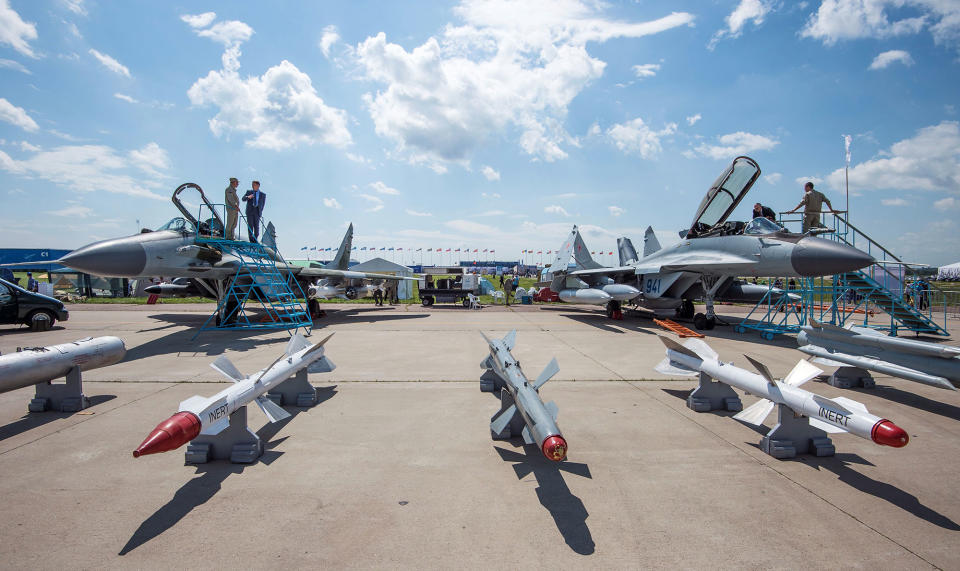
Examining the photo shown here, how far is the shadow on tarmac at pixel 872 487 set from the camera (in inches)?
132

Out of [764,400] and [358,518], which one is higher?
[764,400]

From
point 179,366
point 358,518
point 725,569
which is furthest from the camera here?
point 179,366

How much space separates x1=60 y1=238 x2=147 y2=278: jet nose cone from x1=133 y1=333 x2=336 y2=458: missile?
7136 mm

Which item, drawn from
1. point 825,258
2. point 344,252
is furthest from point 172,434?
point 344,252

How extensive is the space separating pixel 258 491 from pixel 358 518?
1.09m

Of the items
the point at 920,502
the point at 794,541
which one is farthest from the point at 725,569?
the point at 920,502

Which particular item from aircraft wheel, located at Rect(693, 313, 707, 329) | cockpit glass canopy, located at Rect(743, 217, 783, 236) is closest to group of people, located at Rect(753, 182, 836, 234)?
cockpit glass canopy, located at Rect(743, 217, 783, 236)

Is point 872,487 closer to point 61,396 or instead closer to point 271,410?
point 271,410

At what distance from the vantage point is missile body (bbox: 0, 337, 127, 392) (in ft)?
16.5

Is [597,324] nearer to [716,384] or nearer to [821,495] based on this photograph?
[716,384]

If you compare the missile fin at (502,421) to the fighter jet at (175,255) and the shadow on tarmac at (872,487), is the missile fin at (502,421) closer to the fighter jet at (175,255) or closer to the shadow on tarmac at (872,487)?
the shadow on tarmac at (872,487)

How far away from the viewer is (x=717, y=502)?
361 centimetres

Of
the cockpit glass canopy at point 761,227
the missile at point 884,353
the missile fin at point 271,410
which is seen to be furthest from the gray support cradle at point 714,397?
the cockpit glass canopy at point 761,227

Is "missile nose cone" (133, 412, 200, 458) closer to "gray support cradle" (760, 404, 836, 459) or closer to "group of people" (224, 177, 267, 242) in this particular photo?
"gray support cradle" (760, 404, 836, 459)
